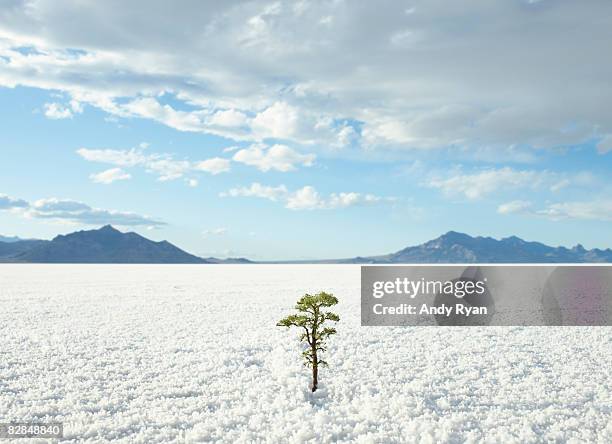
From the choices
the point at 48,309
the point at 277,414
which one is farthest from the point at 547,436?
the point at 48,309

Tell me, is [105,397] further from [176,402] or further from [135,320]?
[135,320]

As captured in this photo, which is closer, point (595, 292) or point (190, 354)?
point (190, 354)

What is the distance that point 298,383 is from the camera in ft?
53.8

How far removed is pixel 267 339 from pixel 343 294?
84.5 feet

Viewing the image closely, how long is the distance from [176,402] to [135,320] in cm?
1603

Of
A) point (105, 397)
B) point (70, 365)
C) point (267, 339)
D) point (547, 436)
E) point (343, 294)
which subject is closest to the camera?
point (547, 436)

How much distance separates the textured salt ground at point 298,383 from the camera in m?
12.9

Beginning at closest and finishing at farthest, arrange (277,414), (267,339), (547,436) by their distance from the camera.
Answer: (547,436)
(277,414)
(267,339)

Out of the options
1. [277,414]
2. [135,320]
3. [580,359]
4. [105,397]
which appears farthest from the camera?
[135,320]

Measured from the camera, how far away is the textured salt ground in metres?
12.9

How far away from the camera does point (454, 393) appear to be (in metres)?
15.7

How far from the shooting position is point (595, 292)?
4550 centimetres

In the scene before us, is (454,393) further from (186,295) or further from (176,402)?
(186,295)

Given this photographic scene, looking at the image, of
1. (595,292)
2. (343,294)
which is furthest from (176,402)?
(595,292)
